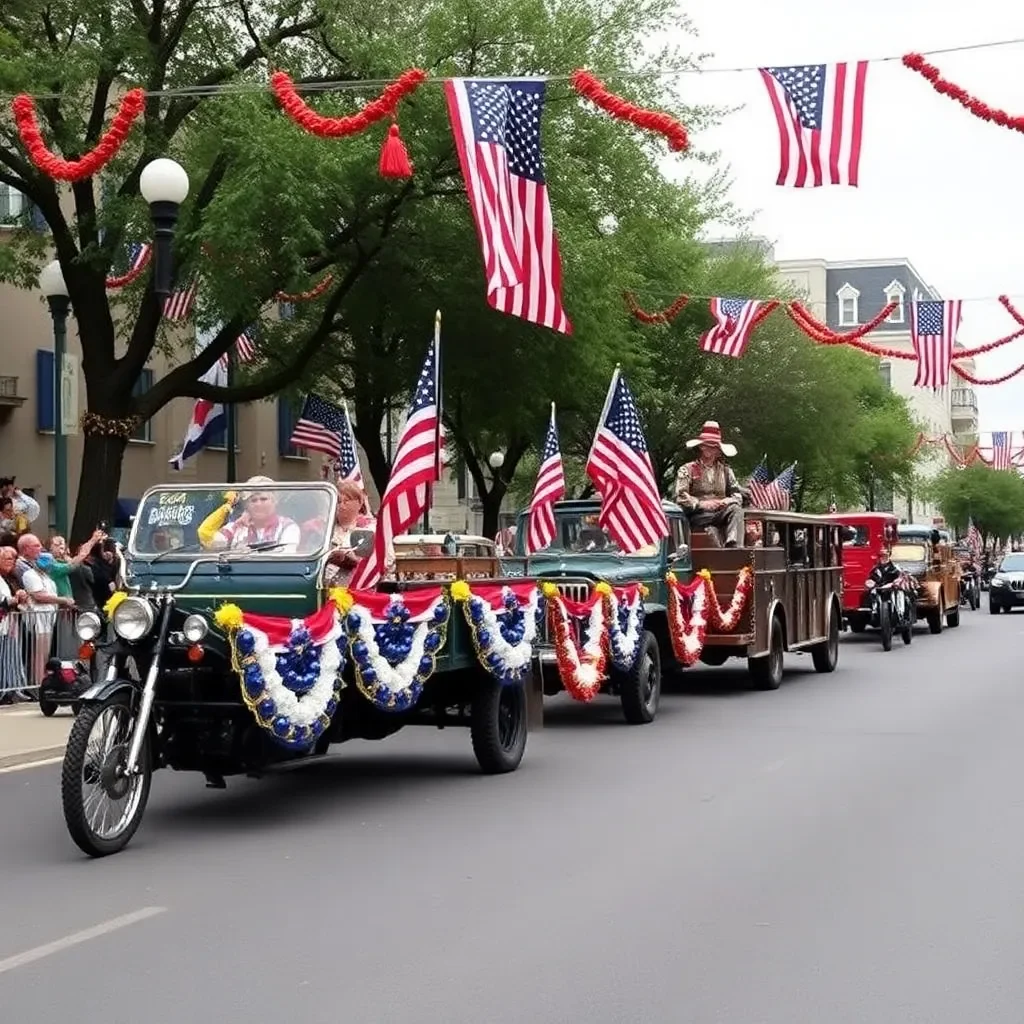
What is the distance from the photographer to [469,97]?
14.8 meters

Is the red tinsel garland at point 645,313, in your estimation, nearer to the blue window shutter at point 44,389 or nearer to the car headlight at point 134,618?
the blue window shutter at point 44,389

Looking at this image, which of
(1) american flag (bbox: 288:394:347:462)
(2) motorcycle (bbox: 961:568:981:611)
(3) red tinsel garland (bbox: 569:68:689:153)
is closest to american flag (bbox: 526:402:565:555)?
(3) red tinsel garland (bbox: 569:68:689:153)

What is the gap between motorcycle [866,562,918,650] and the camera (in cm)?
2566

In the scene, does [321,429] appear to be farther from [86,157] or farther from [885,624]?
[885,624]

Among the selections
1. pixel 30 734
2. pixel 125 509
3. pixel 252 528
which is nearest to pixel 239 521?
pixel 252 528

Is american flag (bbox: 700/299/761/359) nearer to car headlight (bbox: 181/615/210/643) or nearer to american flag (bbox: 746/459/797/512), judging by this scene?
american flag (bbox: 746/459/797/512)

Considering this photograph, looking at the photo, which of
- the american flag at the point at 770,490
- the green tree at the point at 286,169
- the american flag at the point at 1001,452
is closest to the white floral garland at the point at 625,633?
the green tree at the point at 286,169

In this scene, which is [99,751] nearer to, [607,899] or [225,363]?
[607,899]

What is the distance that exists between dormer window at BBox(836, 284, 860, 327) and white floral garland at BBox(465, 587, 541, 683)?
86.0 m

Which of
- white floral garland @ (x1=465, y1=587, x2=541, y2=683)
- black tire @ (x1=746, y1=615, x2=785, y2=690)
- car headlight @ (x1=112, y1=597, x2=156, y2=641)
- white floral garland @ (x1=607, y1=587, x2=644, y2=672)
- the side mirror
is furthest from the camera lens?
black tire @ (x1=746, y1=615, x2=785, y2=690)

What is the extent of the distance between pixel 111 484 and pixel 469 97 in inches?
420

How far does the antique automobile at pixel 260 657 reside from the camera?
27.9 ft

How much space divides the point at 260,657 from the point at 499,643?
269 centimetres

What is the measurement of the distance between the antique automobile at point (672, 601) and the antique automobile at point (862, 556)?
7.58 metres
